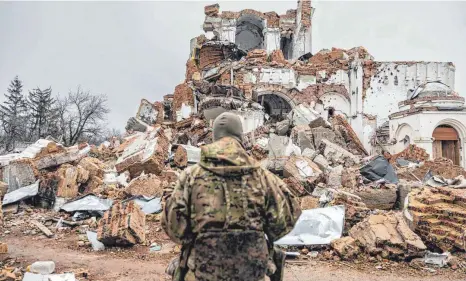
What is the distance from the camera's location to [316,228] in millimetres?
6203

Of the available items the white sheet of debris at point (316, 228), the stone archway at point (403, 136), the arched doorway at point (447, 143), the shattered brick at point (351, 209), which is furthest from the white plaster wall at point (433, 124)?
the white sheet of debris at point (316, 228)

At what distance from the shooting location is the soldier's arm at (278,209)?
222 cm

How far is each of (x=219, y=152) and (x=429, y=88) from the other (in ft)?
61.0

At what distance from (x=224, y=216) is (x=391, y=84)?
83.6ft

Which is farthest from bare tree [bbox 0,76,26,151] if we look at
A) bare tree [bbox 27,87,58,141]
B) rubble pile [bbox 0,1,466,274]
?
rubble pile [bbox 0,1,466,274]

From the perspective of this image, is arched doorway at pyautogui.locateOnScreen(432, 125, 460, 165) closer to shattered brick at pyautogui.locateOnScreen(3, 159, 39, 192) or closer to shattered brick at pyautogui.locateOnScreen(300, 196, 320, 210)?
shattered brick at pyautogui.locateOnScreen(300, 196, 320, 210)

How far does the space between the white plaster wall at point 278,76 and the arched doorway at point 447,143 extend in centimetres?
905

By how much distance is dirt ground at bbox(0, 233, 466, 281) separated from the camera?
191 inches

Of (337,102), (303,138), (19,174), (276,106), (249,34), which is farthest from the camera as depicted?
(249,34)

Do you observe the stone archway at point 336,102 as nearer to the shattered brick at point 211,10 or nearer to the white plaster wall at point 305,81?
the white plaster wall at point 305,81

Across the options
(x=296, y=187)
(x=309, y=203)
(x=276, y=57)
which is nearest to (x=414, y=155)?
(x=296, y=187)

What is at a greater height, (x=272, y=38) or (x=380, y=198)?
(x=272, y=38)

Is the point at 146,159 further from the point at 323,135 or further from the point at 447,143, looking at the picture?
the point at 447,143

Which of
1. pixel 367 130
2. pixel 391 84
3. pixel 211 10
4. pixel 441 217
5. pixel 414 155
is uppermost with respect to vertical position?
pixel 211 10
